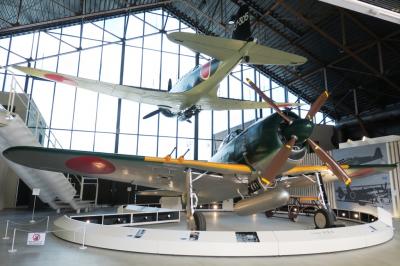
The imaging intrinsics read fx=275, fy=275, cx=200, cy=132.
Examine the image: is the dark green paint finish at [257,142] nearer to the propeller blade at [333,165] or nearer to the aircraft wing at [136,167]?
the aircraft wing at [136,167]

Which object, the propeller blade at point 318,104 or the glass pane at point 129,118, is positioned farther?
the glass pane at point 129,118

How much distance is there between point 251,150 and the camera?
7.39 m

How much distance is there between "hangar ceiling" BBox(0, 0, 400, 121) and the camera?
16.9m

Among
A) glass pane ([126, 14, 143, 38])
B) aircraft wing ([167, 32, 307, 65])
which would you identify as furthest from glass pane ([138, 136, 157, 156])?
aircraft wing ([167, 32, 307, 65])

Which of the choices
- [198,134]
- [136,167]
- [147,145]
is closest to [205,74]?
[136,167]

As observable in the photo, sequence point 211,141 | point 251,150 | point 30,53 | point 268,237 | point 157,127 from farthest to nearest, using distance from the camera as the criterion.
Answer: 1. point 211,141
2. point 157,127
3. point 30,53
4. point 251,150
5. point 268,237

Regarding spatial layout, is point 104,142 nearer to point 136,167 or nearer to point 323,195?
point 136,167

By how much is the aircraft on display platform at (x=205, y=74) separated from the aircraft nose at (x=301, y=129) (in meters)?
4.80

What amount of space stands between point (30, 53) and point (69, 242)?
18408 millimetres

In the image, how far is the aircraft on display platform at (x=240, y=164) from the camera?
6285mm

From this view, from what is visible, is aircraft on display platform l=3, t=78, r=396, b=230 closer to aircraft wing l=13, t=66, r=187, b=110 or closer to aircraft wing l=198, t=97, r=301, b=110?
aircraft wing l=13, t=66, r=187, b=110

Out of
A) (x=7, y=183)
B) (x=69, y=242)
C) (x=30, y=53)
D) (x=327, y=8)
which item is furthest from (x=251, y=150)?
(x=30, y=53)

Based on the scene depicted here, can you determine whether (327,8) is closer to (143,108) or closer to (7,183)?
(143,108)

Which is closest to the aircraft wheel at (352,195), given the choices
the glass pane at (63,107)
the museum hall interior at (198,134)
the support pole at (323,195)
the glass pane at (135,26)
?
the museum hall interior at (198,134)
